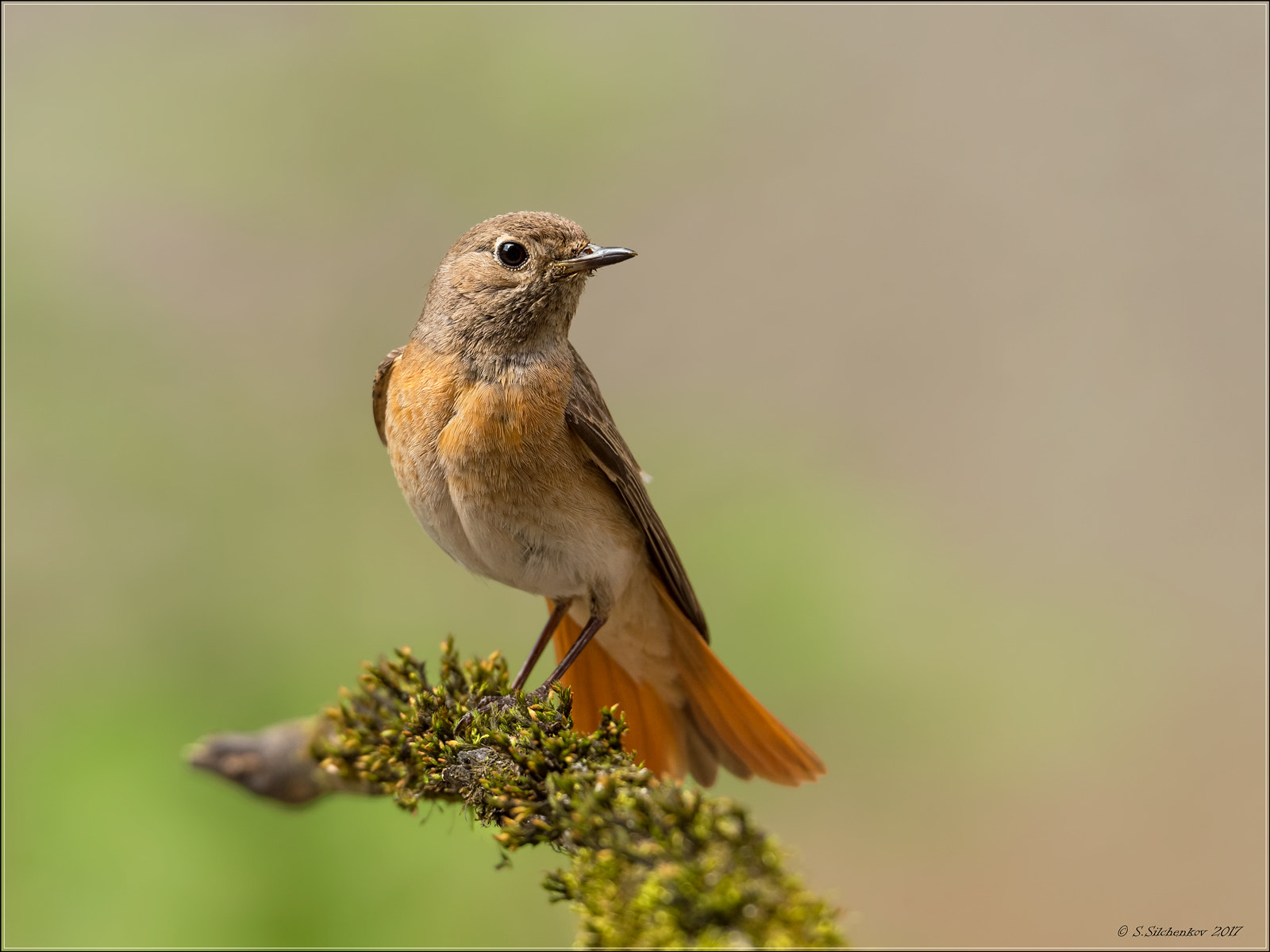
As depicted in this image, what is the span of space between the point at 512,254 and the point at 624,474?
782 mm

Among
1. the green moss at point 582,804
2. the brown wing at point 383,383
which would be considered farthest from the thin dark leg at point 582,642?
the brown wing at point 383,383

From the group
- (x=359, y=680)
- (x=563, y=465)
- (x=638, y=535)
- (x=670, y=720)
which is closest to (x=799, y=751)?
(x=670, y=720)

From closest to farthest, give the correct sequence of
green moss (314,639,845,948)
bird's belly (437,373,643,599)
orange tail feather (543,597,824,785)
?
green moss (314,639,845,948) → bird's belly (437,373,643,599) → orange tail feather (543,597,824,785)

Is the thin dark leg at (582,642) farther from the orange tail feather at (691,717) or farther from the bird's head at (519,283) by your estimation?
the bird's head at (519,283)

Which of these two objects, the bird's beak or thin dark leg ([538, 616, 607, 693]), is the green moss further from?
the bird's beak

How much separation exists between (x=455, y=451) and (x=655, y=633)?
1.03 metres

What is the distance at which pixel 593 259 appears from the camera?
3172mm

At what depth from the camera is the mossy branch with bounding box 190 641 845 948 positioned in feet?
5.70

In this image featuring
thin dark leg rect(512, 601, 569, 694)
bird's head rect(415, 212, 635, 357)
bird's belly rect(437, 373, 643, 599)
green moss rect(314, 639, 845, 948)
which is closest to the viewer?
green moss rect(314, 639, 845, 948)

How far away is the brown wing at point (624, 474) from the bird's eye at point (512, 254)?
350 millimetres

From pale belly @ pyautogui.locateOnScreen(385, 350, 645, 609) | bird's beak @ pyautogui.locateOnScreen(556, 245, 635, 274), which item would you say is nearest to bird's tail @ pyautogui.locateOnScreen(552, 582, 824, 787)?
pale belly @ pyautogui.locateOnScreen(385, 350, 645, 609)

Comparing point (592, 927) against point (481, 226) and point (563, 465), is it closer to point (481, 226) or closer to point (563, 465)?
point (563, 465)

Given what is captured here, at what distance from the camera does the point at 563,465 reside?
319cm

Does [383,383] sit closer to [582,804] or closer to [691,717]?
[691,717]
